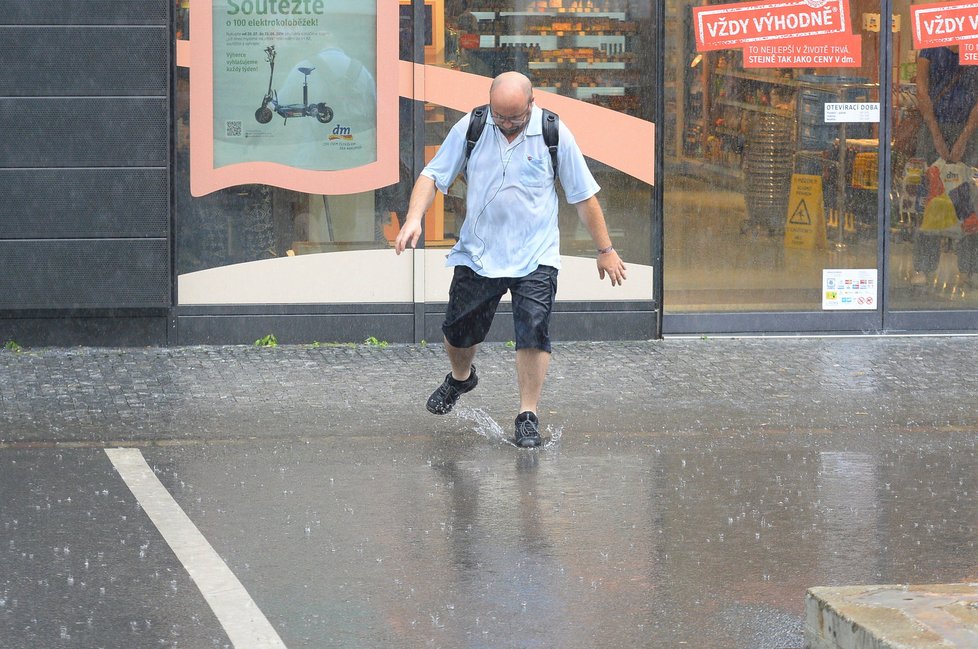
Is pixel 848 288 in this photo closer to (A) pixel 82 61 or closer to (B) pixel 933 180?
(B) pixel 933 180

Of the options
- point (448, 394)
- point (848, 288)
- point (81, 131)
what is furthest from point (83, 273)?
point (848, 288)

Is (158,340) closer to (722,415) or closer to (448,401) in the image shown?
(448,401)

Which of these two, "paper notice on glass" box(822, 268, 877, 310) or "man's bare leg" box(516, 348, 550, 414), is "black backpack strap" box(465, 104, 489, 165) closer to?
"man's bare leg" box(516, 348, 550, 414)

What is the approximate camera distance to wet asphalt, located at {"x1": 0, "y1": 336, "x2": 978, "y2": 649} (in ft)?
16.4

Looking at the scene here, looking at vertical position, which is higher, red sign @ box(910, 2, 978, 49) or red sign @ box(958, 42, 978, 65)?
red sign @ box(910, 2, 978, 49)

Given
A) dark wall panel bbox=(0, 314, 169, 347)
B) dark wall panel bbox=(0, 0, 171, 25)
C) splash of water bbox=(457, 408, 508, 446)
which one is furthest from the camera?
dark wall panel bbox=(0, 314, 169, 347)

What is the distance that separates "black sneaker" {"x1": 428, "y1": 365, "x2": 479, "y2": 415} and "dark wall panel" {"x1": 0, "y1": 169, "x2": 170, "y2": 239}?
283 cm

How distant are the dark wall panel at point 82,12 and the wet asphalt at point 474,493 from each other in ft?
6.54

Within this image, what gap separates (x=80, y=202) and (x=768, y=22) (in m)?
4.49

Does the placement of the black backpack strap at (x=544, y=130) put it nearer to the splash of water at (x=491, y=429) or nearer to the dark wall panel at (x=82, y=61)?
→ the splash of water at (x=491, y=429)

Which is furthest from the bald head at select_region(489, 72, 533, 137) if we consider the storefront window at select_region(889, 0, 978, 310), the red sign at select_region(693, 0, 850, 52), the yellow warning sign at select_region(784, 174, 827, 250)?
the storefront window at select_region(889, 0, 978, 310)

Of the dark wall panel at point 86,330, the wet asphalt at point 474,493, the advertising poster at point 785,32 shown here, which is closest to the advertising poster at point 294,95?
the dark wall panel at point 86,330

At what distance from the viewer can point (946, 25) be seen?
420 inches

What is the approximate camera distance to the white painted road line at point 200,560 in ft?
15.6
